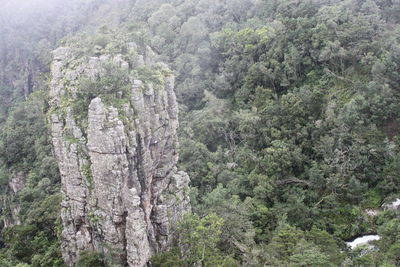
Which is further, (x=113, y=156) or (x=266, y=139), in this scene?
(x=266, y=139)

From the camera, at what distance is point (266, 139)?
123ft

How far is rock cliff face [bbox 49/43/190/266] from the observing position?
1964 cm

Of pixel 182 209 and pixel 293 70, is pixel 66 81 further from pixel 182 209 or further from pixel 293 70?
pixel 293 70

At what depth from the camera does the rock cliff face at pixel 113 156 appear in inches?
773

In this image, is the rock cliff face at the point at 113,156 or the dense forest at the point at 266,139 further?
the dense forest at the point at 266,139

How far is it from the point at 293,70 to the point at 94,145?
90.3ft

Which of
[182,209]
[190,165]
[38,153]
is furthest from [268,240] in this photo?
[38,153]

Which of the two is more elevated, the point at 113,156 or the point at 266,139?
the point at 113,156

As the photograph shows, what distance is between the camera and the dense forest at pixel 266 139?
24328 mm

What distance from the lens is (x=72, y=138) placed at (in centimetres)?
2053

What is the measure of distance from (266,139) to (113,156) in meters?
20.6

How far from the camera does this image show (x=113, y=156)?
1942 centimetres

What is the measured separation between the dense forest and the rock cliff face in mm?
1185

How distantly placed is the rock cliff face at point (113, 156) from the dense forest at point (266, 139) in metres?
1.18
